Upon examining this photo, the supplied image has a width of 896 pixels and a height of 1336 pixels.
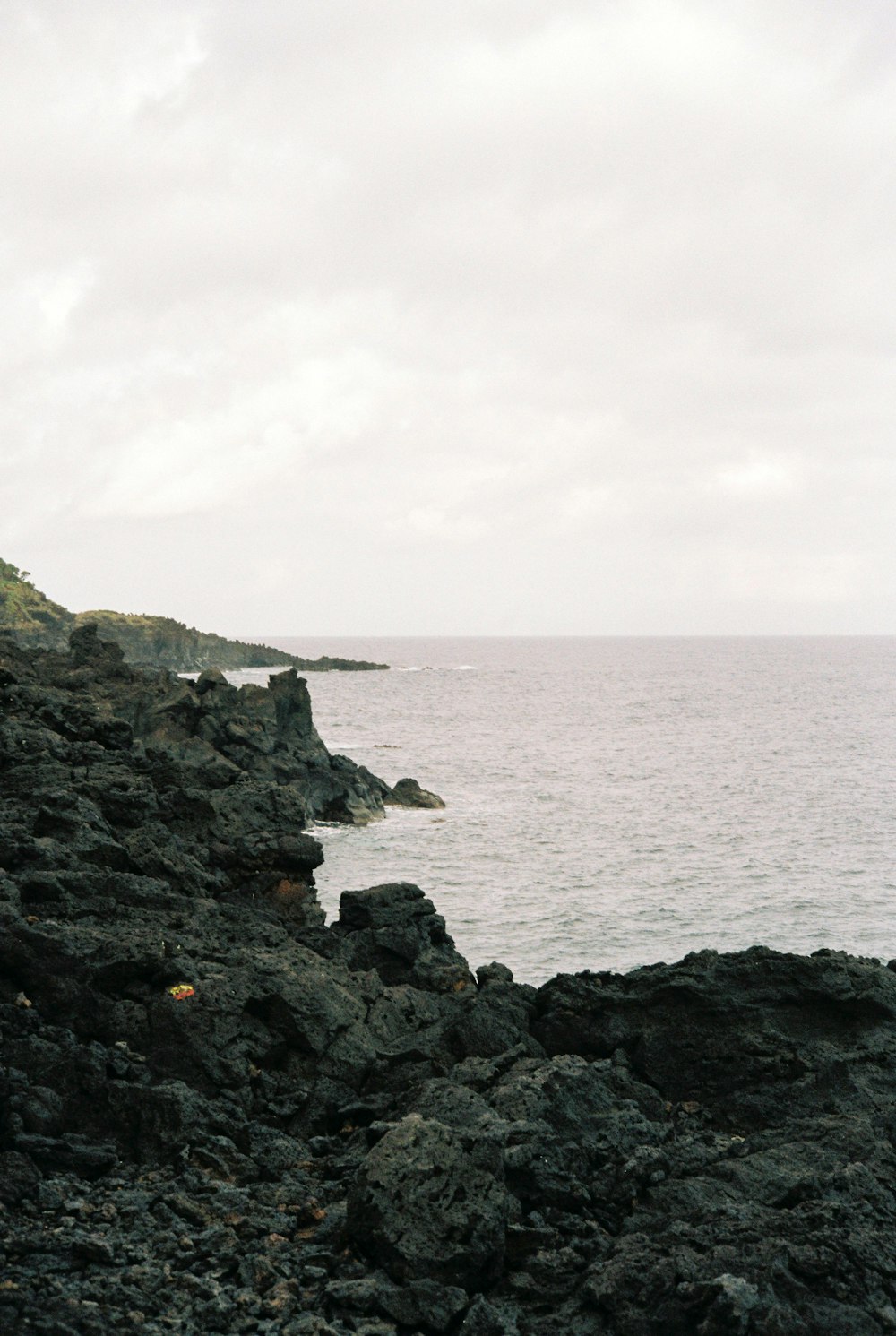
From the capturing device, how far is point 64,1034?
472 inches

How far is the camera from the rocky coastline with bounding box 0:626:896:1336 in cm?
862

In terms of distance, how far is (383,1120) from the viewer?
485 inches

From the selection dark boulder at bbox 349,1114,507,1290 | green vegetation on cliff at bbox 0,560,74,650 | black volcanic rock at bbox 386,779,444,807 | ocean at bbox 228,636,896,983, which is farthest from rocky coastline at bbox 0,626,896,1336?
green vegetation on cliff at bbox 0,560,74,650

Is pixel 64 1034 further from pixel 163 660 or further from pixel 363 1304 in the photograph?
pixel 163 660

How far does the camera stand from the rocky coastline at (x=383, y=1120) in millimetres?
8617

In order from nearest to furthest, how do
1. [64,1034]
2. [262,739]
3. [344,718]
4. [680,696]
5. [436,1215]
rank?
[436,1215] < [64,1034] < [262,739] < [344,718] < [680,696]

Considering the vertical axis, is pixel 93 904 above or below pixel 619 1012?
above

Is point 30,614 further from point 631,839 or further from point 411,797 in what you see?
point 631,839

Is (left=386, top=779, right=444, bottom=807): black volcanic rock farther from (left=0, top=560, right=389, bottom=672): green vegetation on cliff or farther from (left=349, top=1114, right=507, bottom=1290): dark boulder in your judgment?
(left=349, top=1114, right=507, bottom=1290): dark boulder

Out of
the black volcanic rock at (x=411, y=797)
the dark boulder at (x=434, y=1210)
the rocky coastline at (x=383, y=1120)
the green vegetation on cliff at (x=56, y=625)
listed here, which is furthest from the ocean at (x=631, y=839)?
the green vegetation on cliff at (x=56, y=625)

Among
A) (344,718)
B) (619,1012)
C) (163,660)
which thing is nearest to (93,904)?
(619,1012)

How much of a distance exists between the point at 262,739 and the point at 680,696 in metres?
129

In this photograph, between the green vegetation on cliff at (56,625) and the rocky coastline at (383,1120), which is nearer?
the rocky coastline at (383,1120)

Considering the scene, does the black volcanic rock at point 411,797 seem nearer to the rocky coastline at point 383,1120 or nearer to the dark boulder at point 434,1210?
the rocky coastline at point 383,1120
